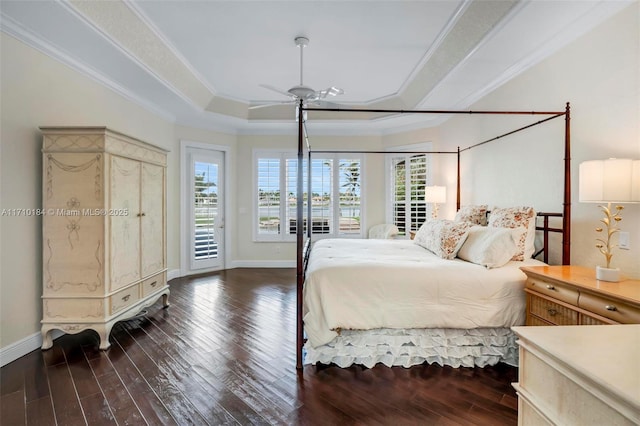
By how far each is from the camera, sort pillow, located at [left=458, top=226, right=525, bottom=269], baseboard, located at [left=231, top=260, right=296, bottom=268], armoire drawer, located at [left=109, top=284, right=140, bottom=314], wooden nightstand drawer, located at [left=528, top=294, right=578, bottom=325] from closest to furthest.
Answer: wooden nightstand drawer, located at [left=528, top=294, right=578, bottom=325] → pillow, located at [left=458, top=226, right=525, bottom=269] → armoire drawer, located at [left=109, top=284, right=140, bottom=314] → baseboard, located at [left=231, top=260, right=296, bottom=268]

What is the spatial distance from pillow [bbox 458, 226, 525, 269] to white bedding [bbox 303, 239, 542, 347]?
156 mm

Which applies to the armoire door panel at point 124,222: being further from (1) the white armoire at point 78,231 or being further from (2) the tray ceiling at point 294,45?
(2) the tray ceiling at point 294,45

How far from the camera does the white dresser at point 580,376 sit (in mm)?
681

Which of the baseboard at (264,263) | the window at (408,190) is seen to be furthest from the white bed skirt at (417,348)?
the baseboard at (264,263)

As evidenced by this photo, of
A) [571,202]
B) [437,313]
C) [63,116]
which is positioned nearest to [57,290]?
[63,116]

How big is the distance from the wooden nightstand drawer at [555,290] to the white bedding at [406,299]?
170mm

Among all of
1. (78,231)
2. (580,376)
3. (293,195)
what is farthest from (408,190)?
(580,376)

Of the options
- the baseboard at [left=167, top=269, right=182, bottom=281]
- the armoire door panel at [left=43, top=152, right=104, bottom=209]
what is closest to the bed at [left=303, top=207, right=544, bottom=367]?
the armoire door panel at [left=43, top=152, right=104, bottom=209]

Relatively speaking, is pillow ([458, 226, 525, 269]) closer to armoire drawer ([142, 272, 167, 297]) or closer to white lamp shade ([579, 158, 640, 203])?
white lamp shade ([579, 158, 640, 203])

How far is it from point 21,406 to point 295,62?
3.95 m

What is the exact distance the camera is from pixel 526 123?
3133 mm

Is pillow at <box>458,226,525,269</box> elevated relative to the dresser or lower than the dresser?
elevated

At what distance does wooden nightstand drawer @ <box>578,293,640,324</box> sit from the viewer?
1.57 meters

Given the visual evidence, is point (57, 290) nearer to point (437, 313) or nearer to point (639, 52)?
point (437, 313)
